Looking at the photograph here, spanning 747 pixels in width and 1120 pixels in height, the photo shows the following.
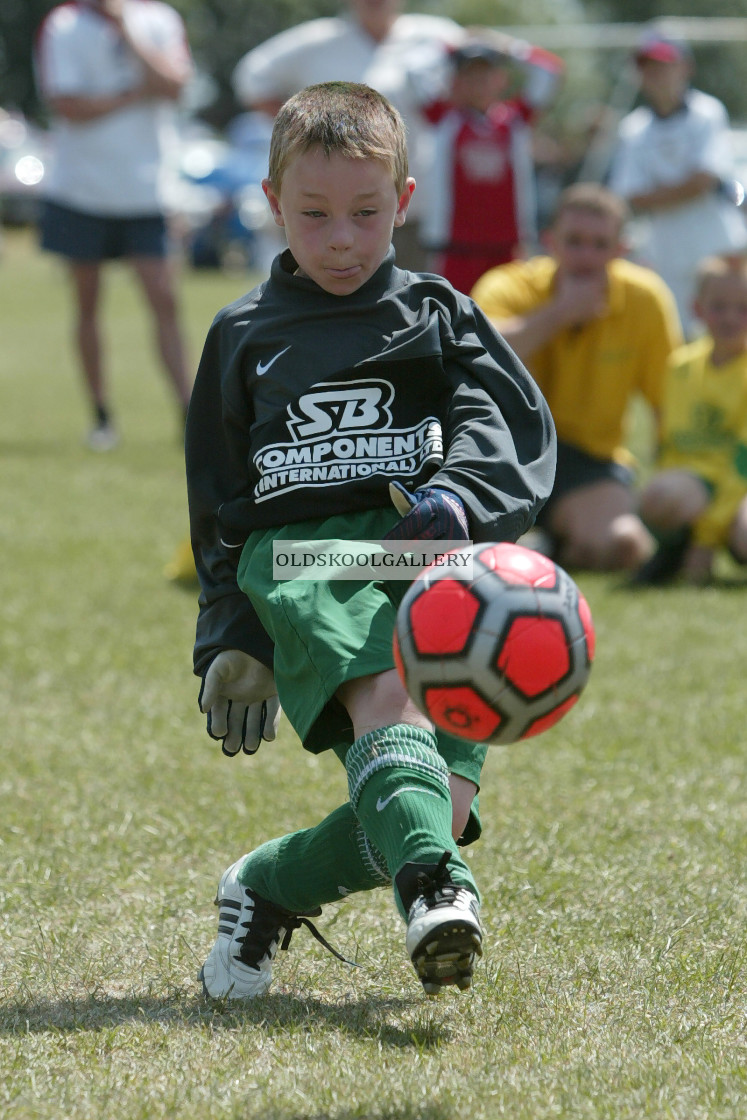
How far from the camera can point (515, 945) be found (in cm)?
270

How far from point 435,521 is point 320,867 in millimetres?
678

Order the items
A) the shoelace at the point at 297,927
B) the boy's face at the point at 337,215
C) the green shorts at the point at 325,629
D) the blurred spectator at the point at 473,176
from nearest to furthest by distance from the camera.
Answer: the green shorts at the point at 325,629, the boy's face at the point at 337,215, the shoelace at the point at 297,927, the blurred spectator at the point at 473,176

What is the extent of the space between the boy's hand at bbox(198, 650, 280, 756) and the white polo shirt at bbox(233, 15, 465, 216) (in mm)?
5178

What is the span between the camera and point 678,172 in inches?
336

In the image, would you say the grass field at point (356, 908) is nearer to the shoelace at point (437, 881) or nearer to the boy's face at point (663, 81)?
the shoelace at point (437, 881)

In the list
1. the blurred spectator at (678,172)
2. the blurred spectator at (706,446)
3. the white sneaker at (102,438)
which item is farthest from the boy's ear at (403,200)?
the white sneaker at (102,438)

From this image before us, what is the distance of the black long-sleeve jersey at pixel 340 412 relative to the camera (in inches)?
96.0

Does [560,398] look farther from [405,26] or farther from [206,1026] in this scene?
[206,1026]

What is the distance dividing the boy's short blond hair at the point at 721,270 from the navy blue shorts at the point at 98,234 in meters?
3.26

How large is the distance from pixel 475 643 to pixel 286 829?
4.47 ft

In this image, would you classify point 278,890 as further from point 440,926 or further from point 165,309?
point 165,309

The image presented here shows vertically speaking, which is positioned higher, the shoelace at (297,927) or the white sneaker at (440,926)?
the white sneaker at (440,926)

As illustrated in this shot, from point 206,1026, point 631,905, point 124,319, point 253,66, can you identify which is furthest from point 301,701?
point 124,319

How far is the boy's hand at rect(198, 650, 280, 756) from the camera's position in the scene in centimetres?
259
